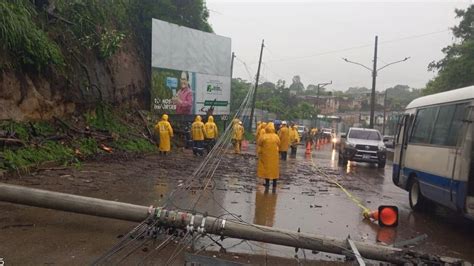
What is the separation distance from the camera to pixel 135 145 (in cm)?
1819

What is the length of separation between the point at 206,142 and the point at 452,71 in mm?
20183

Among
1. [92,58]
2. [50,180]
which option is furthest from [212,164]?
[50,180]

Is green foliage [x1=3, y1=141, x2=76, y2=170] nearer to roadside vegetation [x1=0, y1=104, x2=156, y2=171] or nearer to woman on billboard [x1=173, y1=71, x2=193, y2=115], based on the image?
roadside vegetation [x1=0, y1=104, x2=156, y2=171]

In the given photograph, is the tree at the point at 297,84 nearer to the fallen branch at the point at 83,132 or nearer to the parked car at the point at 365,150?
the parked car at the point at 365,150

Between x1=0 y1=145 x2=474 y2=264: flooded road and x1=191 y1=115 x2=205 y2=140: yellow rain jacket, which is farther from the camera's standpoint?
x1=191 y1=115 x2=205 y2=140: yellow rain jacket

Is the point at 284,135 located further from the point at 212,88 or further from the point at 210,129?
the point at 212,88

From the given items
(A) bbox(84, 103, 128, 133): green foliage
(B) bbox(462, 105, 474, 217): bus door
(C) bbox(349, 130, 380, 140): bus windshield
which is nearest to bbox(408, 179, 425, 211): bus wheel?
(B) bbox(462, 105, 474, 217): bus door

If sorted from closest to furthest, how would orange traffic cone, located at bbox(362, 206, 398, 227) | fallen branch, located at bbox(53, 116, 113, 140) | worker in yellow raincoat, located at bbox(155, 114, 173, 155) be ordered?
orange traffic cone, located at bbox(362, 206, 398, 227), fallen branch, located at bbox(53, 116, 113, 140), worker in yellow raincoat, located at bbox(155, 114, 173, 155)

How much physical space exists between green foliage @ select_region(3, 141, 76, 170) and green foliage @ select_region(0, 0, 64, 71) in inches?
102

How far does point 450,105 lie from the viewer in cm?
837

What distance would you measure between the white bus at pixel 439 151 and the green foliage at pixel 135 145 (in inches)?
403

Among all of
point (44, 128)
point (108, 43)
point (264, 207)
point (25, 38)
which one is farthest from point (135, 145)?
point (264, 207)

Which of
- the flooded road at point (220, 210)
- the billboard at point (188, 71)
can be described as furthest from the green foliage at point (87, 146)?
the billboard at point (188, 71)

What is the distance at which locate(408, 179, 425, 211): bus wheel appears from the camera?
9.78 metres
